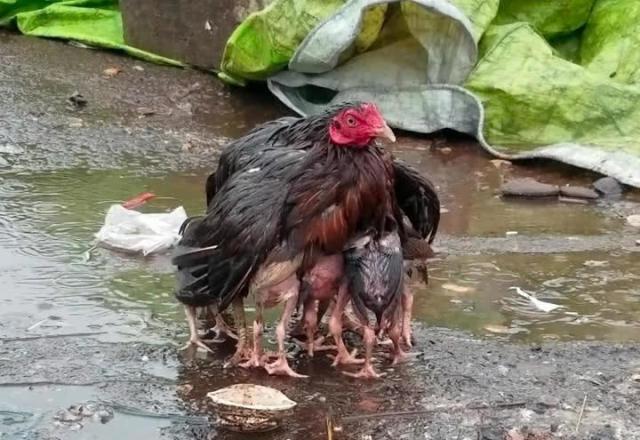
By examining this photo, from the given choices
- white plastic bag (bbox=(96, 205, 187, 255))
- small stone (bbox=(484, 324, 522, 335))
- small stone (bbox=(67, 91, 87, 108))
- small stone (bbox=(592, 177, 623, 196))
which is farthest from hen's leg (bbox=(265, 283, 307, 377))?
small stone (bbox=(67, 91, 87, 108))

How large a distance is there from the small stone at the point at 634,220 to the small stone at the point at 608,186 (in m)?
0.35

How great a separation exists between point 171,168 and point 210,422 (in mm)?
2932

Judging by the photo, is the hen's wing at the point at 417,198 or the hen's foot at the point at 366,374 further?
the hen's wing at the point at 417,198

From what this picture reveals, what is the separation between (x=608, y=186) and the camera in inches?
249

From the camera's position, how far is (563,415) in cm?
388

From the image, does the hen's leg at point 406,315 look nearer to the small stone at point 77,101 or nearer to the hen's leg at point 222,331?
the hen's leg at point 222,331

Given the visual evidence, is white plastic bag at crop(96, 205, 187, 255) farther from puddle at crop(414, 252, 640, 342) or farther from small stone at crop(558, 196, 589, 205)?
small stone at crop(558, 196, 589, 205)

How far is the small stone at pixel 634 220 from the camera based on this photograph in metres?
5.87

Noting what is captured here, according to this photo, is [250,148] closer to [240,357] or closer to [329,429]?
[240,357]

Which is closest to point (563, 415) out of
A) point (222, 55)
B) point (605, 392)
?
point (605, 392)

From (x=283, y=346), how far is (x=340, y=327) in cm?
21

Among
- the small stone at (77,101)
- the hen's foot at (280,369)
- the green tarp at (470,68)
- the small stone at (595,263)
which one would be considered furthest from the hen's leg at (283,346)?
the small stone at (77,101)

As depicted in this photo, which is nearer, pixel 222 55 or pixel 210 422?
pixel 210 422

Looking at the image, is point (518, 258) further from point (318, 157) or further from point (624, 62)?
point (624, 62)
